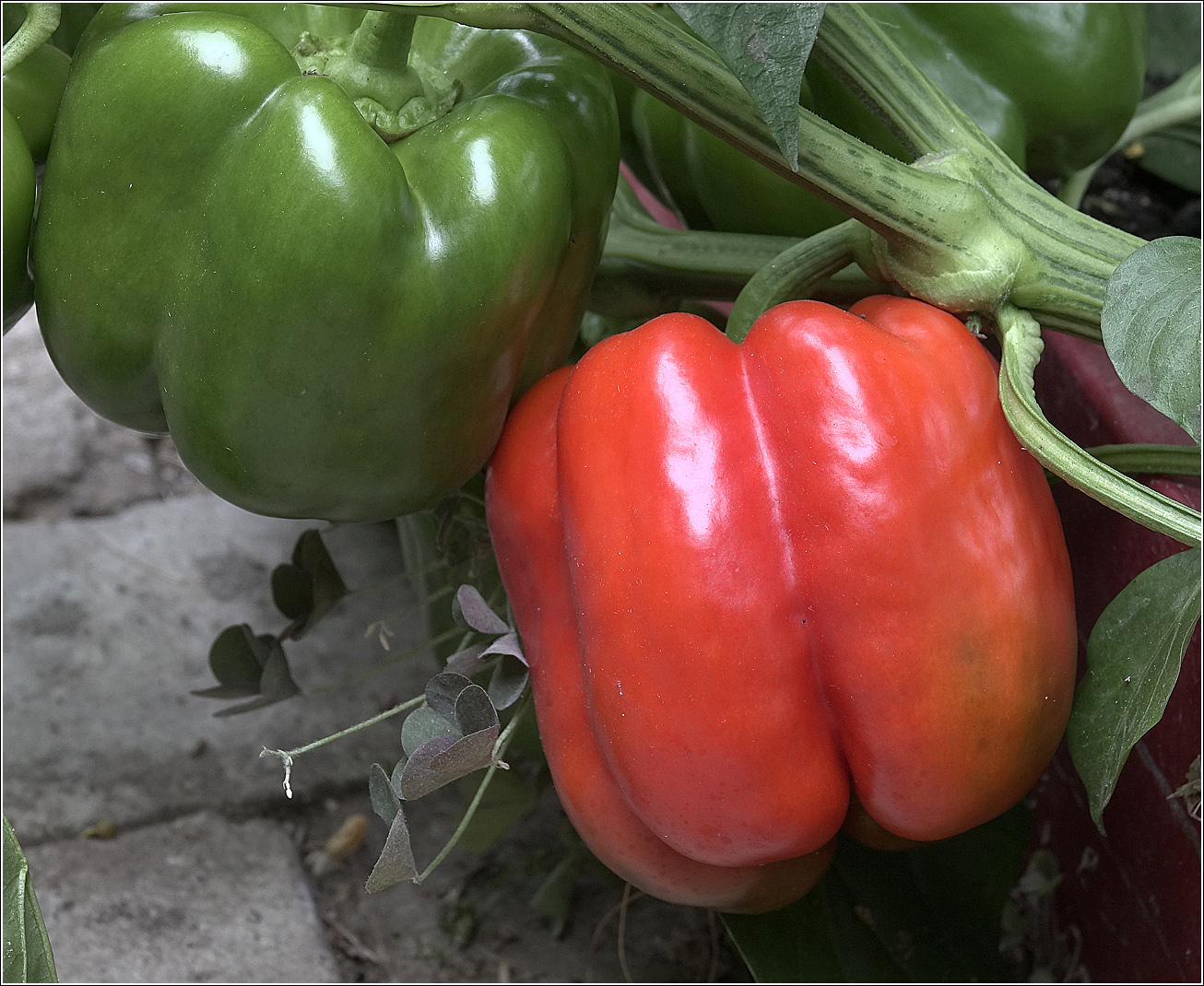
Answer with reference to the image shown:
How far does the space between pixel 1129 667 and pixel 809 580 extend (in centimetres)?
17

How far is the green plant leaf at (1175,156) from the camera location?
3.09 feet

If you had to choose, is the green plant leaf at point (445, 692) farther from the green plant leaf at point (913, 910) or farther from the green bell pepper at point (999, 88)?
the green bell pepper at point (999, 88)

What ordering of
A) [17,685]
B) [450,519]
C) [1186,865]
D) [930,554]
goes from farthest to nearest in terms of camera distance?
[17,685], [450,519], [1186,865], [930,554]

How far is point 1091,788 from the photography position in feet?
1.84

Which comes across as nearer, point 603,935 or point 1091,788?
point 1091,788

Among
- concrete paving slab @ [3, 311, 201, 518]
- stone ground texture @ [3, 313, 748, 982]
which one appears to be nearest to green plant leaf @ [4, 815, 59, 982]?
stone ground texture @ [3, 313, 748, 982]

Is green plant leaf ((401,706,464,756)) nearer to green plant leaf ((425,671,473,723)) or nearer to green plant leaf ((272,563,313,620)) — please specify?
green plant leaf ((425,671,473,723))

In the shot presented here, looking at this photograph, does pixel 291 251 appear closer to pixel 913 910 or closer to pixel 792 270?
pixel 792 270

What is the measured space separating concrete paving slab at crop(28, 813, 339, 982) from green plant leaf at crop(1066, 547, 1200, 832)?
1.74 feet

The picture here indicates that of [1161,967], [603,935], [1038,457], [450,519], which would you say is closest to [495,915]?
[603,935]

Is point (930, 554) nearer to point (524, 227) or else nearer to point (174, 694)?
point (524, 227)

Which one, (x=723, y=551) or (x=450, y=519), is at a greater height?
(x=723, y=551)

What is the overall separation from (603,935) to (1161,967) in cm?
37

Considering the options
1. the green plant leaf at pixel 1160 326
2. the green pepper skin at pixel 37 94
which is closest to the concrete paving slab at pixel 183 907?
the green pepper skin at pixel 37 94
